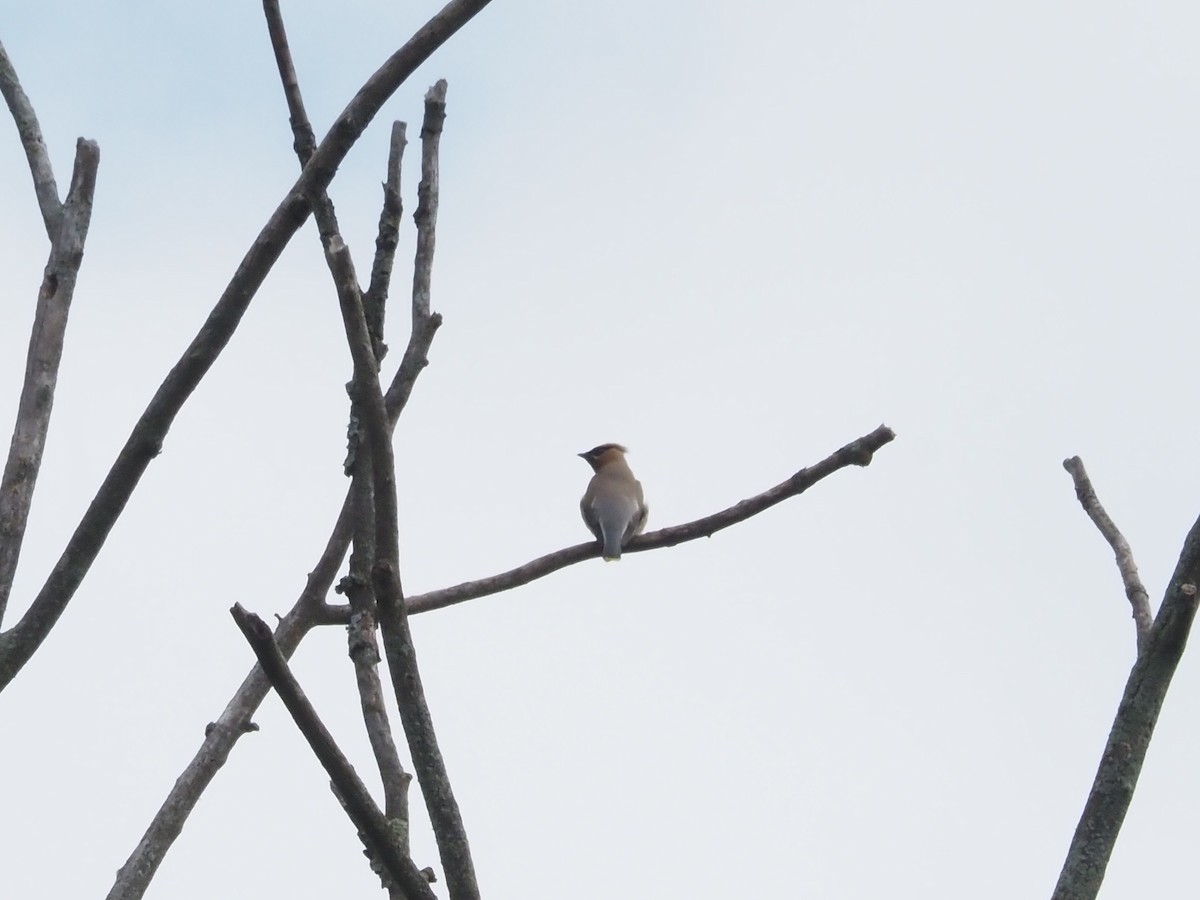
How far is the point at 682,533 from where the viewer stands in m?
Result: 4.95

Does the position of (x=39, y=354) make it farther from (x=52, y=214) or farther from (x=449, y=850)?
(x=449, y=850)

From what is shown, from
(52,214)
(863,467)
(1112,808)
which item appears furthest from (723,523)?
(52,214)

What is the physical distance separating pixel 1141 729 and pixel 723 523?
5.72 feet

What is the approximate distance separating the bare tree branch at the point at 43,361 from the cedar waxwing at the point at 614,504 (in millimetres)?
3500

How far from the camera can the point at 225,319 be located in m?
4.04

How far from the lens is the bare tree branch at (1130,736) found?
2.93 meters

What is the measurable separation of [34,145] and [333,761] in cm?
320

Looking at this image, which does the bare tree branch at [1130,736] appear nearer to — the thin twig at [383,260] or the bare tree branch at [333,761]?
the bare tree branch at [333,761]

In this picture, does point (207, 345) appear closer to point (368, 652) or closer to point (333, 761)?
point (368, 652)

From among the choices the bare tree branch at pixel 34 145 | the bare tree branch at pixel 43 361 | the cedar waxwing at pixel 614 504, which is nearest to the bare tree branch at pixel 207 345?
the bare tree branch at pixel 43 361

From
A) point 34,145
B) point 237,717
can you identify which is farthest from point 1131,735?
point 34,145

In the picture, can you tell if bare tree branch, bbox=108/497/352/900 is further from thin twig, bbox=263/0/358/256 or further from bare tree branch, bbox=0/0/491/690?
thin twig, bbox=263/0/358/256

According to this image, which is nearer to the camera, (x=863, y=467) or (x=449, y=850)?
(x=449, y=850)

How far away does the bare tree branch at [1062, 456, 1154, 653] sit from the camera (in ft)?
11.9
